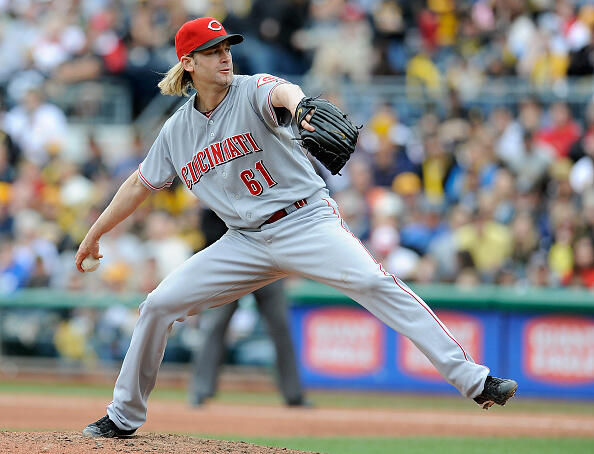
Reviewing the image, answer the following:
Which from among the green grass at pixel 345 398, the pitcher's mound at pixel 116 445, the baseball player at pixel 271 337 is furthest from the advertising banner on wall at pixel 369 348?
the pitcher's mound at pixel 116 445

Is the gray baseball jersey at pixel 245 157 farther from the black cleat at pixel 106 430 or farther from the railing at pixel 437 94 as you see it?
the railing at pixel 437 94


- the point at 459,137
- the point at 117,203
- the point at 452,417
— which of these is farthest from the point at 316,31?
the point at 117,203

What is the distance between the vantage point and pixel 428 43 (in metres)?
13.5

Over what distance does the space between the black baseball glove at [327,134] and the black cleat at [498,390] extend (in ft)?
4.19

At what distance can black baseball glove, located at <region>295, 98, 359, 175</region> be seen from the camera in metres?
4.47

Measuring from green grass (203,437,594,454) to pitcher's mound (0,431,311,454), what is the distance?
3.18 ft

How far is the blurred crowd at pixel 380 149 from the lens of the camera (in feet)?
36.0

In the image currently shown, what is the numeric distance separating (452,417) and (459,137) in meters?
4.43

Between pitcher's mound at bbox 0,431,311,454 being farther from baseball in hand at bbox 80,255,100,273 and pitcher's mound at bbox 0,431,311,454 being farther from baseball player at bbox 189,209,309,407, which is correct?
baseball player at bbox 189,209,309,407

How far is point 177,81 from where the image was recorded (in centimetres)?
545

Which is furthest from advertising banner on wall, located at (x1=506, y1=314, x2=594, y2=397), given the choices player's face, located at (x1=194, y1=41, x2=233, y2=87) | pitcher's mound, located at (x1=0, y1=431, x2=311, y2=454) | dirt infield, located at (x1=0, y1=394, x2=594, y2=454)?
player's face, located at (x1=194, y1=41, x2=233, y2=87)

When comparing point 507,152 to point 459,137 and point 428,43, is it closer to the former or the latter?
point 459,137

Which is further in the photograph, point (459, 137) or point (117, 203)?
point (459, 137)

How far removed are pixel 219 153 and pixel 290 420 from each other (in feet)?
11.4
